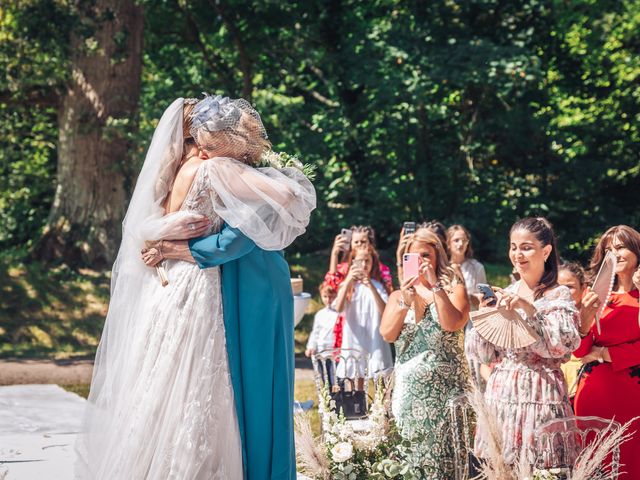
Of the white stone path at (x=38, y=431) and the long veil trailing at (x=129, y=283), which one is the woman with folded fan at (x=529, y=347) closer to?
the long veil trailing at (x=129, y=283)

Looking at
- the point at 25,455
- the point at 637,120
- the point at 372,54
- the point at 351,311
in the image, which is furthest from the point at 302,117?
the point at 25,455

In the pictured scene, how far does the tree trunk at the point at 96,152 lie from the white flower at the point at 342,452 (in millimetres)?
9546

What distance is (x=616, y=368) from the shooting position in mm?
4586

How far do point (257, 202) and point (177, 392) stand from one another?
3.01 ft

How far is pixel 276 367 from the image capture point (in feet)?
13.5

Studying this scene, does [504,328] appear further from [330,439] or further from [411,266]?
[330,439]

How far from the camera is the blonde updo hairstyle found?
16.1ft

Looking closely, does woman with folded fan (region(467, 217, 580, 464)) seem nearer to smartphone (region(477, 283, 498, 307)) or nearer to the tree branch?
smartphone (region(477, 283, 498, 307))

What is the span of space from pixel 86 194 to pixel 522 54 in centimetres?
706

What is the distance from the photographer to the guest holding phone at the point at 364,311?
283 inches

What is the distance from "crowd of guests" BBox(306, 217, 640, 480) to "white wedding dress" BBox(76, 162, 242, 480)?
3.64ft

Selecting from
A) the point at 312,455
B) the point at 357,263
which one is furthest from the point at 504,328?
the point at 357,263

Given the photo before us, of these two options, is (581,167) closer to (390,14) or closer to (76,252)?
(390,14)

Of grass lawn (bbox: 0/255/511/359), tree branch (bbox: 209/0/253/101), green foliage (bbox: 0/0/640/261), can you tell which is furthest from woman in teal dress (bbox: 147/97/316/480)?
tree branch (bbox: 209/0/253/101)
